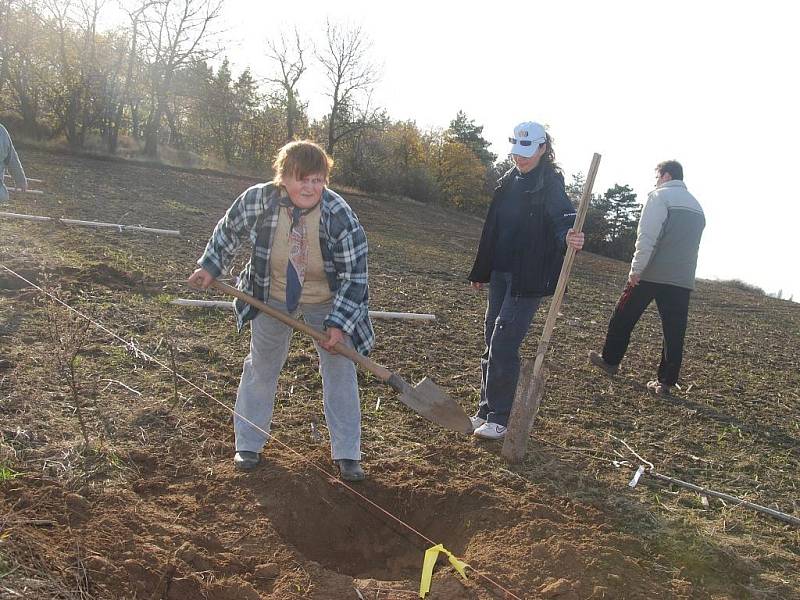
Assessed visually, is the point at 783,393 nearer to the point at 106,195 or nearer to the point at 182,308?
the point at 182,308

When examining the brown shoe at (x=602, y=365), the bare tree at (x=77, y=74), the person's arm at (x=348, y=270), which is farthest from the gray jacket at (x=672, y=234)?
the bare tree at (x=77, y=74)

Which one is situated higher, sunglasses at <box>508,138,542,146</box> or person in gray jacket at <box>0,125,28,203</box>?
sunglasses at <box>508,138,542,146</box>

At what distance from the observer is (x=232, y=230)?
11.9 feet

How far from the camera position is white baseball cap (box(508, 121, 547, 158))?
402 centimetres

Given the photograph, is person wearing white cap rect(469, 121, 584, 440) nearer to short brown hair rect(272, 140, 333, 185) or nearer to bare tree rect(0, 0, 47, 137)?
short brown hair rect(272, 140, 333, 185)

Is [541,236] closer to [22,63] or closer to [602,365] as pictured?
[602,365]

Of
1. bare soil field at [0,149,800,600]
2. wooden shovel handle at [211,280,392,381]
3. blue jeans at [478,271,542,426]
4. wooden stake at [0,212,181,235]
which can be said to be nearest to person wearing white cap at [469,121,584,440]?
blue jeans at [478,271,542,426]

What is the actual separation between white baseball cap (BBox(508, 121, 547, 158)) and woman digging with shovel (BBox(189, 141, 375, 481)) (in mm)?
1189

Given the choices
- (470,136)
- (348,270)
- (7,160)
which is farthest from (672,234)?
(470,136)

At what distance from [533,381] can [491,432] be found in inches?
25.3

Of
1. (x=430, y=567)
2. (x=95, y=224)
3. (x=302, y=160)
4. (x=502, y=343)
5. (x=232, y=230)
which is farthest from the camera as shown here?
(x=95, y=224)

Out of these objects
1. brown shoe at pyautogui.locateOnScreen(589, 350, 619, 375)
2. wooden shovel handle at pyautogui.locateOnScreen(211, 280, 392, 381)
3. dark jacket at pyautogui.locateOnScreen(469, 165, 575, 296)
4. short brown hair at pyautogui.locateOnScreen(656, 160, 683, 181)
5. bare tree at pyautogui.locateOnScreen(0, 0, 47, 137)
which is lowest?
brown shoe at pyautogui.locateOnScreen(589, 350, 619, 375)

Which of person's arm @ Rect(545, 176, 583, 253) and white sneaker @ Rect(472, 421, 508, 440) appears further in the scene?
white sneaker @ Rect(472, 421, 508, 440)

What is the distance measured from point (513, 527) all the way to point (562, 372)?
333 cm
